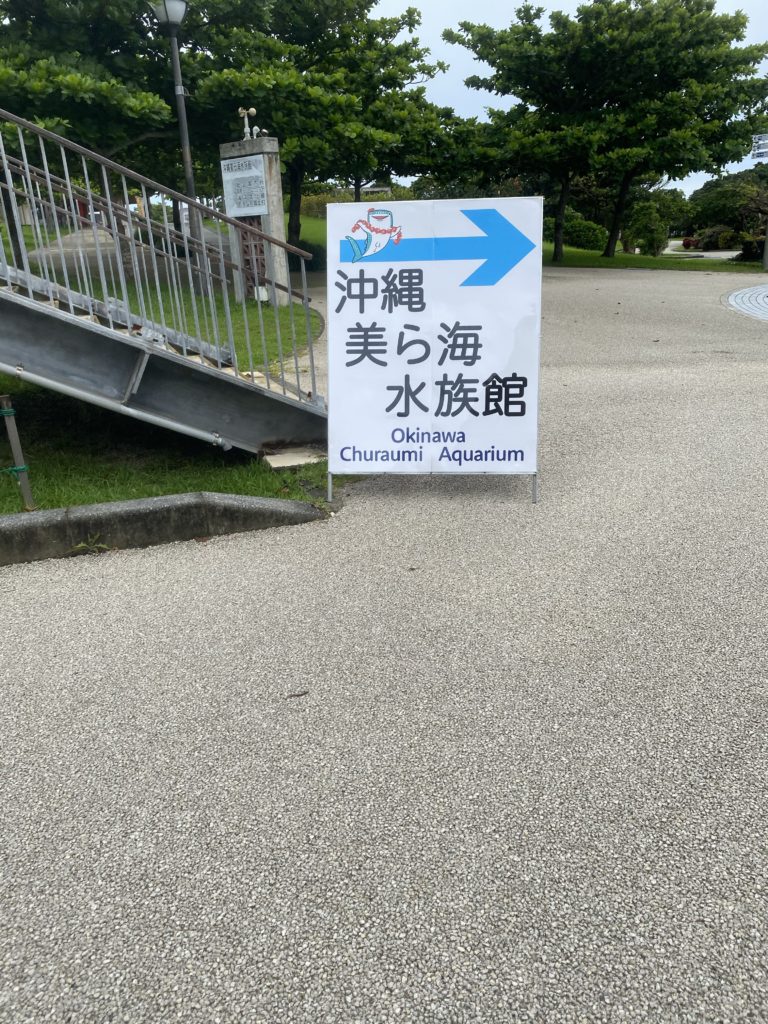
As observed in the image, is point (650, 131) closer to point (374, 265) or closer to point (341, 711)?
point (374, 265)

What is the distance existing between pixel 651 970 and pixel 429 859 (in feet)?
2.18

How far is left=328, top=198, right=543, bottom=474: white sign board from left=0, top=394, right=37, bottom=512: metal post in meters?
1.93

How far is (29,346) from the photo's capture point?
4.79 metres

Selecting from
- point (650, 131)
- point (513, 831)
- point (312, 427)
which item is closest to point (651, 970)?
point (513, 831)

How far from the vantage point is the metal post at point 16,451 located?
436cm

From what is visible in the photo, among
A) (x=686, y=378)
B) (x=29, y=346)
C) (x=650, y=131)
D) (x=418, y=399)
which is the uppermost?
(x=650, y=131)

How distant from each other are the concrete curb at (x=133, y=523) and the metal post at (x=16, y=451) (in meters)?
0.20

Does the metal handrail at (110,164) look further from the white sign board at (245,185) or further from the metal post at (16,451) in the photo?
the white sign board at (245,185)

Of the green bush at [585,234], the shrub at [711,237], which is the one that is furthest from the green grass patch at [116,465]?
the shrub at [711,237]

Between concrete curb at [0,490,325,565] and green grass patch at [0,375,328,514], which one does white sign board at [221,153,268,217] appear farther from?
concrete curb at [0,490,325,565]

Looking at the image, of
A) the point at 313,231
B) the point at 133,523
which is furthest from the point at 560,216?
the point at 133,523

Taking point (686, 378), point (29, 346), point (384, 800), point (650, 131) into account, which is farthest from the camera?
point (650, 131)

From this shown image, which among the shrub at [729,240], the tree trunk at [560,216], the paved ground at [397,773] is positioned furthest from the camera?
the shrub at [729,240]

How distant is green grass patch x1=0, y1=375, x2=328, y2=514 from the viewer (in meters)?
5.24
